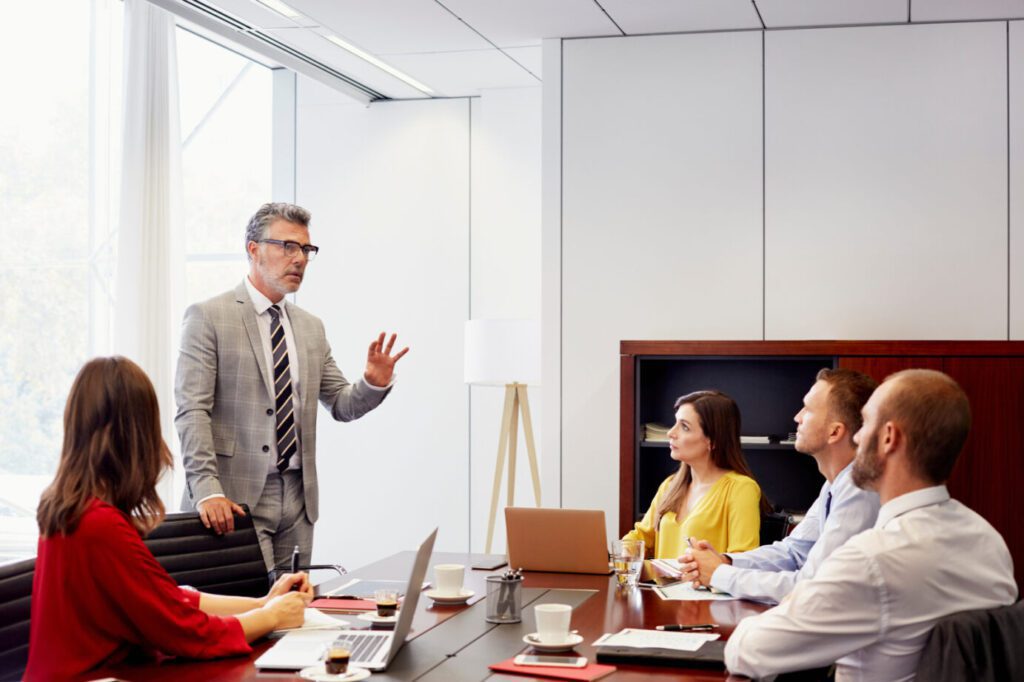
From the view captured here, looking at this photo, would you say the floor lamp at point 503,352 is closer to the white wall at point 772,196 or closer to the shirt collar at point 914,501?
the white wall at point 772,196

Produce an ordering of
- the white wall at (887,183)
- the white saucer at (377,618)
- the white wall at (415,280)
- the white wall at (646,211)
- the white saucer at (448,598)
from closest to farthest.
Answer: the white saucer at (377,618)
the white saucer at (448,598)
the white wall at (887,183)
the white wall at (646,211)
the white wall at (415,280)

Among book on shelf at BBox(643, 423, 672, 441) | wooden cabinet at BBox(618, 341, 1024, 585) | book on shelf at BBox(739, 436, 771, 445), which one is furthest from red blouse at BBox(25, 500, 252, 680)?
book on shelf at BBox(739, 436, 771, 445)

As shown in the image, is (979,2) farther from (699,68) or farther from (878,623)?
(878,623)

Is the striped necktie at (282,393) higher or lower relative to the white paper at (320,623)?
higher

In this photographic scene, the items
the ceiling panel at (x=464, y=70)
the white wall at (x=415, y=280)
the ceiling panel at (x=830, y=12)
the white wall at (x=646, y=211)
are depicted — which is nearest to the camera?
the ceiling panel at (x=830, y=12)

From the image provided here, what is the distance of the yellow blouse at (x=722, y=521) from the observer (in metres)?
3.96

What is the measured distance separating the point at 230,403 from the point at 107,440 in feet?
5.49

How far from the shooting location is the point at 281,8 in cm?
521

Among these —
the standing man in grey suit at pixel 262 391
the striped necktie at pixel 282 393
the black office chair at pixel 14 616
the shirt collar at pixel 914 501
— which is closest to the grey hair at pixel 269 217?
the standing man in grey suit at pixel 262 391

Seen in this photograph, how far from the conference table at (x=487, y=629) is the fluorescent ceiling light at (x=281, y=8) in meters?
2.65

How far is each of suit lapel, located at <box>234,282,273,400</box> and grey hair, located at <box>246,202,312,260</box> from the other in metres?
0.17

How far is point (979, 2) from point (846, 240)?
45.2 inches

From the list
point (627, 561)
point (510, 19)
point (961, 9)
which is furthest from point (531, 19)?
point (627, 561)

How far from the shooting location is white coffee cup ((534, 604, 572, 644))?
2.60 metres
